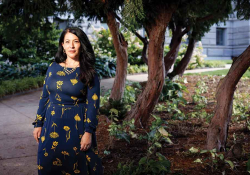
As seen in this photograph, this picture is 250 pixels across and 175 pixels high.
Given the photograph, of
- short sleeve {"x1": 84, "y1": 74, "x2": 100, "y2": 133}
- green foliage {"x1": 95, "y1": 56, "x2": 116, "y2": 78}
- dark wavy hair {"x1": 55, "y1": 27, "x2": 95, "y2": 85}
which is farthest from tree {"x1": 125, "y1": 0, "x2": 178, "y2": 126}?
green foliage {"x1": 95, "y1": 56, "x2": 116, "y2": 78}

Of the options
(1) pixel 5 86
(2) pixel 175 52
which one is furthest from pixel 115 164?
(1) pixel 5 86

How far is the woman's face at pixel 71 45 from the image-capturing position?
2.86 meters

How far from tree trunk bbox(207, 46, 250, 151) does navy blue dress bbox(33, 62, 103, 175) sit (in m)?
1.63

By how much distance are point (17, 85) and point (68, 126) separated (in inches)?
329

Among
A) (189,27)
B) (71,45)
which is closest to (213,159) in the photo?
(71,45)

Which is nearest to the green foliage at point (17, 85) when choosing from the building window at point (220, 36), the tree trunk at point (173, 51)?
the tree trunk at point (173, 51)

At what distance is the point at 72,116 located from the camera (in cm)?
283

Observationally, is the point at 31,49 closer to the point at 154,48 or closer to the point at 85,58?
the point at 154,48

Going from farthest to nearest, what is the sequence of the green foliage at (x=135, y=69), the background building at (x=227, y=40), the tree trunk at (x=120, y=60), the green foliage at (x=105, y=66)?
the background building at (x=227, y=40), the green foliage at (x=135, y=69), the green foliage at (x=105, y=66), the tree trunk at (x=120, y=60)

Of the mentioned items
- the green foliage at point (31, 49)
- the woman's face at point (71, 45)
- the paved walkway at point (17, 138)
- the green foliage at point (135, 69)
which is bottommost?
the paved walkway at point (17, 138)

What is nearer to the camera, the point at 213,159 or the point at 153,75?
the point at 213,159

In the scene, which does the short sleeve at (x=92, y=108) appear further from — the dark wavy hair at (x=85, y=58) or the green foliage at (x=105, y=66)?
the green foliage at (x=105, y=66)

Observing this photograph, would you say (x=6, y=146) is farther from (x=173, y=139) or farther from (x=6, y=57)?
(x=6, y=57)

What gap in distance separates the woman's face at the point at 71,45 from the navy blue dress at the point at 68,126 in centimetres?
13
